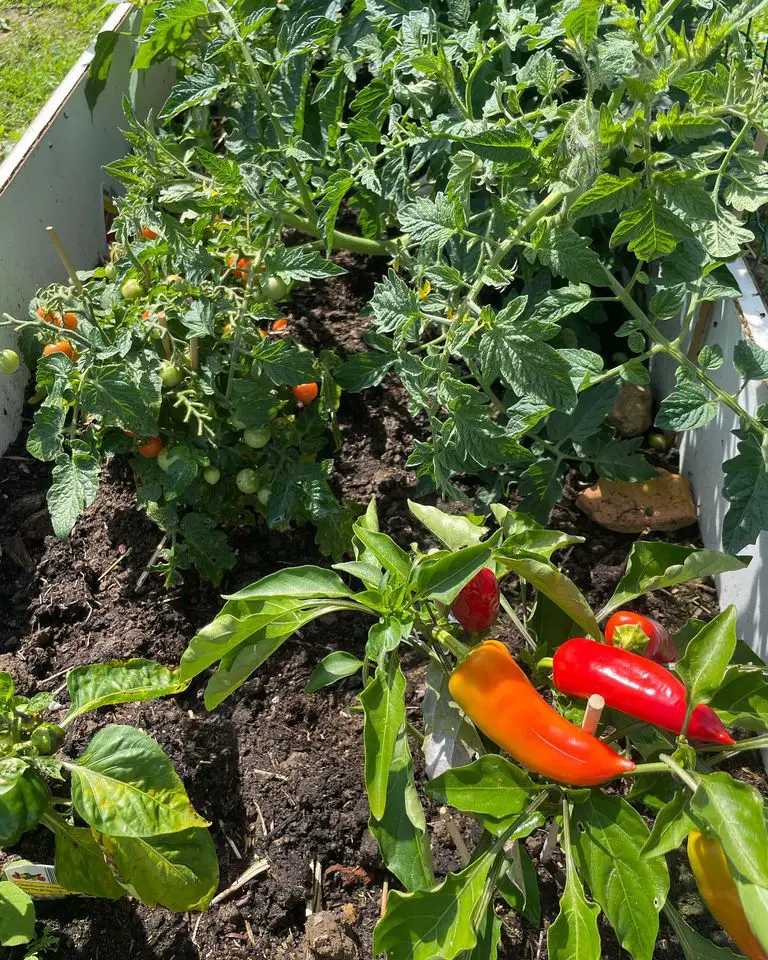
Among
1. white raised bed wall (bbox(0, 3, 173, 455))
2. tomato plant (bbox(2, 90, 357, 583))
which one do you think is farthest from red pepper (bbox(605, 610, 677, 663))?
white raised bed wall (bbox(0, 3, 173, 455))

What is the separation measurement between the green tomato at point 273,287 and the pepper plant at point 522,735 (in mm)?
663

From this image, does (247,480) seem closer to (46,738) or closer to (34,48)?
(46,738)

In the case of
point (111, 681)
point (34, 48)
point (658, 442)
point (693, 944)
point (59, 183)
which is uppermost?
point (34, 48)

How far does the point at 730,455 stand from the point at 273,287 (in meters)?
1.16

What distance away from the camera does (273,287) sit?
6.57 feet

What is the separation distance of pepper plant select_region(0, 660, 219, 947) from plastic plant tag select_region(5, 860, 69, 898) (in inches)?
0.7

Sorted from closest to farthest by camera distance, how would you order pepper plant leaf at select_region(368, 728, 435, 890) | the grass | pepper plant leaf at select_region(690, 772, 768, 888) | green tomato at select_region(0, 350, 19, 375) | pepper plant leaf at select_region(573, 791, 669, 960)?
pepper plant leaf at select_region(690, 772, 768, 888)
pepper plant leaf at select_region(573, 791, 669, 960)
pepper plant leaf at select_region(368, 728, 435, 890)
green tomato at select_region(0, 350, 19, 375)
the grass

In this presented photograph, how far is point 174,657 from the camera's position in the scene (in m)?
2.12

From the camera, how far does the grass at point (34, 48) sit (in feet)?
10.7

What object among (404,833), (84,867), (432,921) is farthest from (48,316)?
(432,921)

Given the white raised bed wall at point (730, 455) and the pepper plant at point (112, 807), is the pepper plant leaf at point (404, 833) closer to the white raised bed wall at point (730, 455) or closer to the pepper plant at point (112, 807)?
the pepper plant at point (112, 807)

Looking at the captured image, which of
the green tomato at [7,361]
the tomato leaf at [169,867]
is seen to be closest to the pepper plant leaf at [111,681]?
the tomato leaf at [169,867]

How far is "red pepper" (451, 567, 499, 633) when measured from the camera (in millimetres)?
1551

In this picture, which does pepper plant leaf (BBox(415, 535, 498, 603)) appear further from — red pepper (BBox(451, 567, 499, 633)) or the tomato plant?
the tomato plant
